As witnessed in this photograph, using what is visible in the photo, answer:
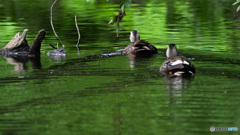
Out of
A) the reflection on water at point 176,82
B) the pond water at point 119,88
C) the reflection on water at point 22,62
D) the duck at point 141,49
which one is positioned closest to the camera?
the pond water at point 119,88

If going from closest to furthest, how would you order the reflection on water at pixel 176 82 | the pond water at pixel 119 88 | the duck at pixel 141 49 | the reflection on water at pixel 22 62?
the pond water at pixel 119 88, the reflection on water at pixel 176 82, the reflection on water at pixel 22 62, the duck at pixel 141 49

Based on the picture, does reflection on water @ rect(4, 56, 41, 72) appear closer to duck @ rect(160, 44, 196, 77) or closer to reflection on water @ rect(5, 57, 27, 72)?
reflection on water @ rect(5, 57, 27, 72)

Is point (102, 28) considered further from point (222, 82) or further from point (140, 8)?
point (222, 82)

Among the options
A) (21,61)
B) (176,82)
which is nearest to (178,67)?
(176,82)

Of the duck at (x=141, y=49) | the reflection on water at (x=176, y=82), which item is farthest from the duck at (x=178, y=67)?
the duck at (x=141, y=49)

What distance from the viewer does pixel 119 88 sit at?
10.4 meters

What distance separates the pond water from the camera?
8.19 meters

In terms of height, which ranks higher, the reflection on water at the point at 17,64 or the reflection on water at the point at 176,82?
the reflection on water at the point at 176,82

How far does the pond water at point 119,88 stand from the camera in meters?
8.19

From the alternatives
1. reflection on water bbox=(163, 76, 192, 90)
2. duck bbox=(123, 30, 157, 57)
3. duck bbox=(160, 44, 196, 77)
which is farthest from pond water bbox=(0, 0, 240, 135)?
duck bbox=(123, 30, 157, 57)

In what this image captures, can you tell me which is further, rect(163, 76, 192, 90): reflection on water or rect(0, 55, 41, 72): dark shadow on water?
rect(0, 55, 41, 72): dark shadow on water

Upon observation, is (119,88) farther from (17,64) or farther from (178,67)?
(17,64)

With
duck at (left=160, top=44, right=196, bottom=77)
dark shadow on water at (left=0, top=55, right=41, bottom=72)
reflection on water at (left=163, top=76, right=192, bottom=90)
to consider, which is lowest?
dark shadow on water at (left=0, top=55, right=41, bottom=72)

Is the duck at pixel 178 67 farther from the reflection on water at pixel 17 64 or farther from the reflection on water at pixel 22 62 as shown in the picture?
the reflection on water at pixel 17 64
